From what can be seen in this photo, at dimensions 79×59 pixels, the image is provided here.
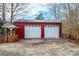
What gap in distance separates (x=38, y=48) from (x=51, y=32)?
0.32m

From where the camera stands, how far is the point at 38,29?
383cm

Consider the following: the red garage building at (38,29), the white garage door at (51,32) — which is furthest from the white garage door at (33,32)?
the white garage door at (51,32)

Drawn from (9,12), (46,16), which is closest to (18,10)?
(9,12)

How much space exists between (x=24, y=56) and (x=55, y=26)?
65cm

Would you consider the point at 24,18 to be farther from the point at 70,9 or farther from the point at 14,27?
the point at 70,9

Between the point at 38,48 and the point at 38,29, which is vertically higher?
the point at 38,29

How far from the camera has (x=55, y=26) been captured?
12.5 ft

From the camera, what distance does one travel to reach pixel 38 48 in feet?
12.4

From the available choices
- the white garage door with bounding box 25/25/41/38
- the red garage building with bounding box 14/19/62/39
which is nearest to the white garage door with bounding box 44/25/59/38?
the red garage building with bounding box 14/19/62/39

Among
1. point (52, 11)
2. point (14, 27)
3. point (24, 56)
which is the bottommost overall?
point (24, 56)

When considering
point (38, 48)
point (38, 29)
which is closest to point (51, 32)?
point (38, 29)

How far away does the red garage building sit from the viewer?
→ 3793 mm

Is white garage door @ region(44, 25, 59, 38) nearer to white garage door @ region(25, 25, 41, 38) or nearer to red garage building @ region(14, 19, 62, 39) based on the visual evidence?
red garage building @ region(14, 19, 62, 39)

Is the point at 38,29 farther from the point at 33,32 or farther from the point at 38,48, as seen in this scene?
the point at 38,48
